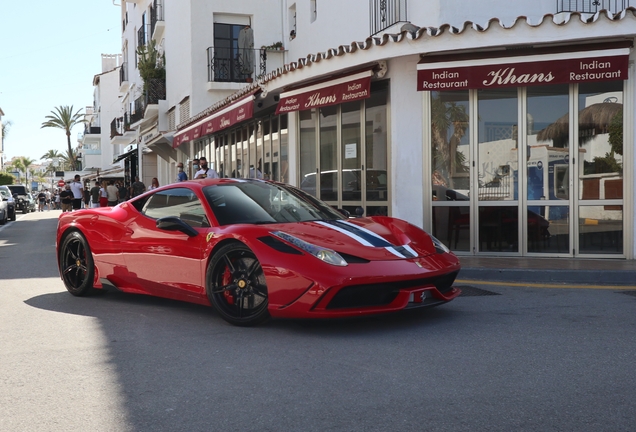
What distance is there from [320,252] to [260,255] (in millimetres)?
486

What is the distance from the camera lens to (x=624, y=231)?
10367mm

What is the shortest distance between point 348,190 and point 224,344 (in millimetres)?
8335

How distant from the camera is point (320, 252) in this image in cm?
535

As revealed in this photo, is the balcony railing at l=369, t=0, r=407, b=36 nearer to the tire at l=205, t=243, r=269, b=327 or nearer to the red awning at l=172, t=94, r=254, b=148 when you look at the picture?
the red awning at l=172, t=94, r=254, b=148

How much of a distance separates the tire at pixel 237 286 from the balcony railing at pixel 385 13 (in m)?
Result: 8.40

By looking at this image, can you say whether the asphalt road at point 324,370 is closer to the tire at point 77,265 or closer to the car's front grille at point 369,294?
the car's front grille at point 369,294

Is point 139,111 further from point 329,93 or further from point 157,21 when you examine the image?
point 329,93

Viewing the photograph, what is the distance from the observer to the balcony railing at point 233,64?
24969mm

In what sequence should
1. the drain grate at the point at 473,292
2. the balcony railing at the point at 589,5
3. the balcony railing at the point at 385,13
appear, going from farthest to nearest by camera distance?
the balcony railing at the point at 385,13, the balcony railing at the point at 589,5, the drain grate at the point at 473,292

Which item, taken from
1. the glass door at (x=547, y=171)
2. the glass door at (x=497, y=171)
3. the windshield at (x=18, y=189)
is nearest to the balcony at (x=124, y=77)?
the windshield at (x=18, y=189)

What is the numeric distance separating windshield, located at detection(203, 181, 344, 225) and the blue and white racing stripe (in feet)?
1.33

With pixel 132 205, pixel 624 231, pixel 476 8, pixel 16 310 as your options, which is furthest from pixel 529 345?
pixel 476 8

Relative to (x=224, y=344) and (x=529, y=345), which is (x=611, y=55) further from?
(x=224, y=344)

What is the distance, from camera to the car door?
609 cm
